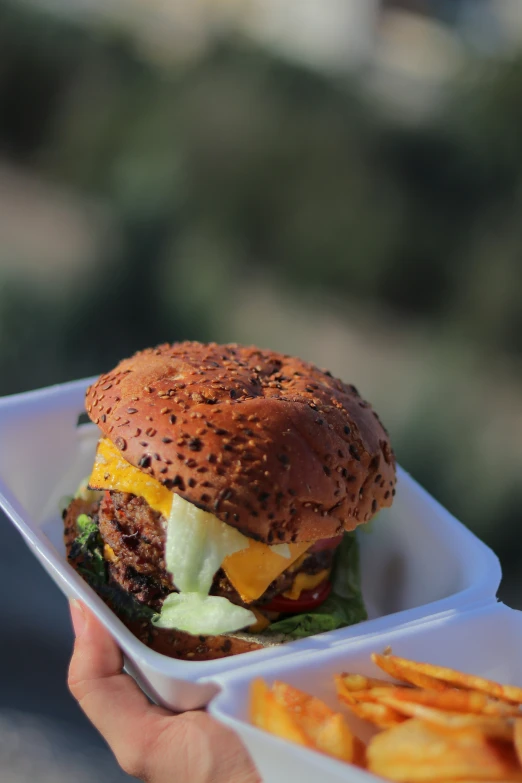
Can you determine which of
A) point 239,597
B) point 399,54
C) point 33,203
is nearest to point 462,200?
point 399,54

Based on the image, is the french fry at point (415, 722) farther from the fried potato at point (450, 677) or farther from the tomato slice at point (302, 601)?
the tomato slice at point (302, 601)

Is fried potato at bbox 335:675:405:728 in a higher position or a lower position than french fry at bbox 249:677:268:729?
A: higher

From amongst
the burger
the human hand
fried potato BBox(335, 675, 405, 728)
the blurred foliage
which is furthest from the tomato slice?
the blurred foliage

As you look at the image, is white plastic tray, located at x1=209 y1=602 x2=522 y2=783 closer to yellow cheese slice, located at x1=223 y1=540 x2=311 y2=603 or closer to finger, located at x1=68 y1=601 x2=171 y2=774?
yellow cheese slice, located at x1=223 y1=540 x2=311 y2=603

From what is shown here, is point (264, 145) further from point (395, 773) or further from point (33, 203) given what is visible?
point (395, 773)

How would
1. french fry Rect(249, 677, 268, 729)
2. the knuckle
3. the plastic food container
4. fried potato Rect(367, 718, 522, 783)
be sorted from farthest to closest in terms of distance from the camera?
the plastic food container
the knuckle
french fry Rect(249, 677, 268, 729)
fried potato Rect(367, 718, 522, 783)

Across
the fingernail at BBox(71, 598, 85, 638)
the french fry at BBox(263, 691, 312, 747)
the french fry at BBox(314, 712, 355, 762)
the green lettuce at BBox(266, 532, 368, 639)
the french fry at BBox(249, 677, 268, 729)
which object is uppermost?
the french fry at BBox(314, 712, 355, 762)
